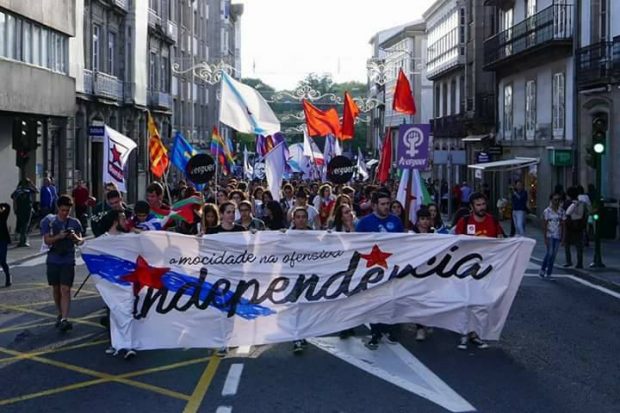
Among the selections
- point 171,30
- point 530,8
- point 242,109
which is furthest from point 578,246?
point 171,30

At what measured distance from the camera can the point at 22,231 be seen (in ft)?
74.3

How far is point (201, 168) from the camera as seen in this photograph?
16.5 meters

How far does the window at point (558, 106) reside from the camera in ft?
104

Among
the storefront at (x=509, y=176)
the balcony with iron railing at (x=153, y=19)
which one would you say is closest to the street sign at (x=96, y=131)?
the balcony with iron railing at (x=153, y=19)

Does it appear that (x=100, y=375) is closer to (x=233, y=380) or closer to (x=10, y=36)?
(x=233, y=380)

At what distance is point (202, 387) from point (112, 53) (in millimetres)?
32944

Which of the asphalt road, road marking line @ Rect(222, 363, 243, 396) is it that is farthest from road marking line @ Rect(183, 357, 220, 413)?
road marking line @ Rect(222, 363, 243, 396)

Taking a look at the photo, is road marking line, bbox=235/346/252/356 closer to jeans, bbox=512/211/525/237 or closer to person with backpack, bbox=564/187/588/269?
person with backpack, bbox=564/187/588/269

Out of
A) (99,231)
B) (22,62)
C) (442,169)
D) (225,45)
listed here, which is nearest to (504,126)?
(442,169)

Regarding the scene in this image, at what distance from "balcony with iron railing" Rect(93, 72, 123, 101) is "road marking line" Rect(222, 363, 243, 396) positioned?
27908 millimetres

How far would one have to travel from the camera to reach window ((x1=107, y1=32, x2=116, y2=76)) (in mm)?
39000

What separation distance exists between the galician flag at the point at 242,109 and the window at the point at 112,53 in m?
23.6

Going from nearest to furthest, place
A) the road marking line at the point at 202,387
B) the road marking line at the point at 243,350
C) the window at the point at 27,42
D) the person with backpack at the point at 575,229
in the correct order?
the road marking line at the point at 202,387 < the road marking line at the point at 243,350 < the person with backpack at the point at 575,229 < the window at the point at 27,42

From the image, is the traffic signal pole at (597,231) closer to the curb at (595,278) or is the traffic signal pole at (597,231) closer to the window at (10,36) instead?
the curb at (595,278)
